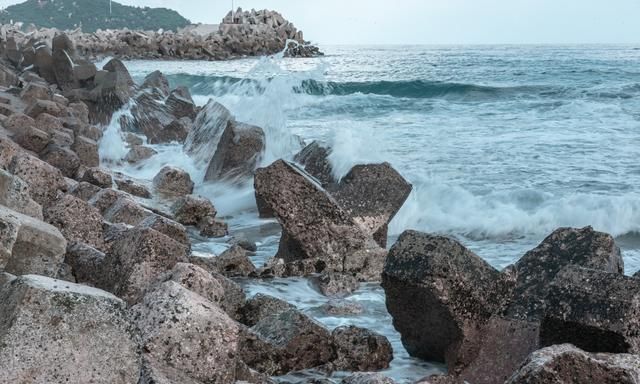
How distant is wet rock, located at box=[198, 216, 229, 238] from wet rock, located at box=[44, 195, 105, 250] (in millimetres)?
1594

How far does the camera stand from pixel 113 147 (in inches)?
359

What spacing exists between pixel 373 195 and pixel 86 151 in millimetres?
3289

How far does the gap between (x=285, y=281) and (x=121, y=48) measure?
117ft

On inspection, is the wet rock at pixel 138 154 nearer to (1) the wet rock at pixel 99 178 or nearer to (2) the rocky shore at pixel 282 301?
(1) the wet rock at pixel 99 178

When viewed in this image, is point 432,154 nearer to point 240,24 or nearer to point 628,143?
point 628,143

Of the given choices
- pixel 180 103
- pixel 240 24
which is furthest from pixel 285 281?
pixel 240 24

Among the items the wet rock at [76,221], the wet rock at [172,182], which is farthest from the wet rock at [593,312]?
the wet rock at [172,182]

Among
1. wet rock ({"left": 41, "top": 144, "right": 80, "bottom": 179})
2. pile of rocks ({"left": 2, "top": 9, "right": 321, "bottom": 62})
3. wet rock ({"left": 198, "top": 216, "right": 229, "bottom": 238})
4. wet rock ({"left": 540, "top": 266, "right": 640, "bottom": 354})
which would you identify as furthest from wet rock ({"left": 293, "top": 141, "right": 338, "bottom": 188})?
pile of rocks ({"left": 2, "top": 9, "right": 321, "bottom": 62})

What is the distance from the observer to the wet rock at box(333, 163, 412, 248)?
486 centimetres

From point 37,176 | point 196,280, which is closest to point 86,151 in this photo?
point 37,176

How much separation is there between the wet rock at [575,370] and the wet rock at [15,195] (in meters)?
2.05

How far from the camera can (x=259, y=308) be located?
3182 mm

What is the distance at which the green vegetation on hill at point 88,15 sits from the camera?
261ft

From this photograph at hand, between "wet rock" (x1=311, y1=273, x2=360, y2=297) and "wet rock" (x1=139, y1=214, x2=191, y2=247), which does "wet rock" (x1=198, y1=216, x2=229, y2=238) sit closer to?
"wet rock" (x1=311, y1=273, x2=360, y2=297)
